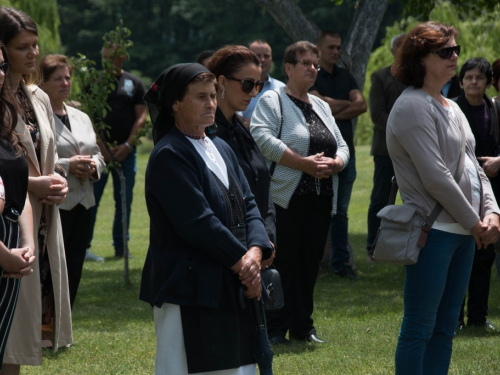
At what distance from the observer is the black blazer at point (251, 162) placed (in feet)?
17.3

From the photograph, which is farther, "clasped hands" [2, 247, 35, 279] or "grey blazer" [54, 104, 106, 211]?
"grey blazer" [54, 104, 106, 211]

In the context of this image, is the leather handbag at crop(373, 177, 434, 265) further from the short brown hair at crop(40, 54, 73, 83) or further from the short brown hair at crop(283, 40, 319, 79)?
the short brown hair at crop(40, 54, 73, 83)

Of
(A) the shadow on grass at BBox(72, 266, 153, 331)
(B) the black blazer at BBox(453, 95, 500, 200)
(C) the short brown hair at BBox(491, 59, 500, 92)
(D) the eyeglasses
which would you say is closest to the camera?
(D) the eyeglasses

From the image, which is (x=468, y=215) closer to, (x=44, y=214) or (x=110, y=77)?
(x=44, y=214)

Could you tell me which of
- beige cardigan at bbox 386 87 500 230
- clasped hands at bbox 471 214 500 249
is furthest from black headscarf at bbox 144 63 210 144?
clasped hands at bbox 471 214 500 249

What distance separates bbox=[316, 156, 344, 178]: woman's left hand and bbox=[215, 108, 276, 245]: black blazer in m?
1.24

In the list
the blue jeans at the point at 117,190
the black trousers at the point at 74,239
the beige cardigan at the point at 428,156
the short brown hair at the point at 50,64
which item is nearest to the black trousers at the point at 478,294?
the beige cardigan at the point at 428,156

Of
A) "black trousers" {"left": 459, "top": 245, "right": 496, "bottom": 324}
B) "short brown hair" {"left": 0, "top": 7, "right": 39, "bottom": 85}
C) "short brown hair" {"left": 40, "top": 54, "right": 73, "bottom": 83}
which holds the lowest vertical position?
"black trousers" {"left": 459, "top": 245, "right": 496, "bottom": 324}

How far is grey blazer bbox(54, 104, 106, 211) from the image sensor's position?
7.04 m

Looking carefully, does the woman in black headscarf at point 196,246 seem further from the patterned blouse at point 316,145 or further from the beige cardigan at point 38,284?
the patterned blouse at point 316,145

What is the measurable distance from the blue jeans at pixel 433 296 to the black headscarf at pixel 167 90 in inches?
62.3

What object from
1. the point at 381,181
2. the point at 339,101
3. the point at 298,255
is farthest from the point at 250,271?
the point at 381,181

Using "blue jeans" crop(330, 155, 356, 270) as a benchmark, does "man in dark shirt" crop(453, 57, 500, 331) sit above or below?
above

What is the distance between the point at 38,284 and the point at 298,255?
258 centimetres
